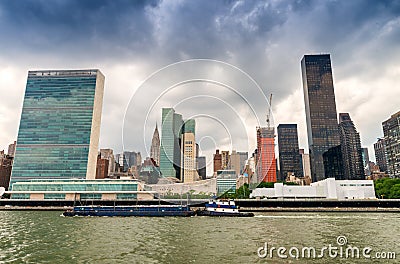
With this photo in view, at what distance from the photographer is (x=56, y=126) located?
103438 mm

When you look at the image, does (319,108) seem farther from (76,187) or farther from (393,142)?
(76,187)

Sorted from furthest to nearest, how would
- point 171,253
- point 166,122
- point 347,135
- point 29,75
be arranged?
point 347,135, point 29,75, point 171,253, point 166,122

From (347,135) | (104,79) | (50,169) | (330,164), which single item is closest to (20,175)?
(50,169)

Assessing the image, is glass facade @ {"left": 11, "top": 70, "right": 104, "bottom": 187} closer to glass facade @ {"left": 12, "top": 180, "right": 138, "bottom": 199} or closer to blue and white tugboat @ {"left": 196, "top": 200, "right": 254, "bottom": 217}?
glass facade @ {"left": 12, "top": 180, "right": 138, "bottom": 199}

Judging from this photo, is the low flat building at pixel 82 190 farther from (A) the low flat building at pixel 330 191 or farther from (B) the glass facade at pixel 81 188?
(A) the low flat building at pixel 330 191

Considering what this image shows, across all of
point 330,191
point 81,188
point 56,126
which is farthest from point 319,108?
point 81,188

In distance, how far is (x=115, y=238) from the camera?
2222 cm

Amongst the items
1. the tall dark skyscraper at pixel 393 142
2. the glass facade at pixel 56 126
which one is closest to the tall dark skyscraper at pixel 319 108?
the tall dark skyscraper at pixel 393 142

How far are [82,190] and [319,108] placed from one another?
151m

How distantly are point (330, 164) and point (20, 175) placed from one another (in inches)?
6330

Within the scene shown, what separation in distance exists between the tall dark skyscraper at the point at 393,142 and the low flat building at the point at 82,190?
313 feet

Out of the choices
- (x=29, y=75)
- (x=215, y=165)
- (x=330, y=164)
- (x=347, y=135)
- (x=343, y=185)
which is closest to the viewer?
(x=215, y=165)

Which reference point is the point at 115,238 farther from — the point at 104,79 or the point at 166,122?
the point at 104,79

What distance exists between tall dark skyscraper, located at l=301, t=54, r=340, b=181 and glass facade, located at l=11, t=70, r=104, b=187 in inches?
5105
